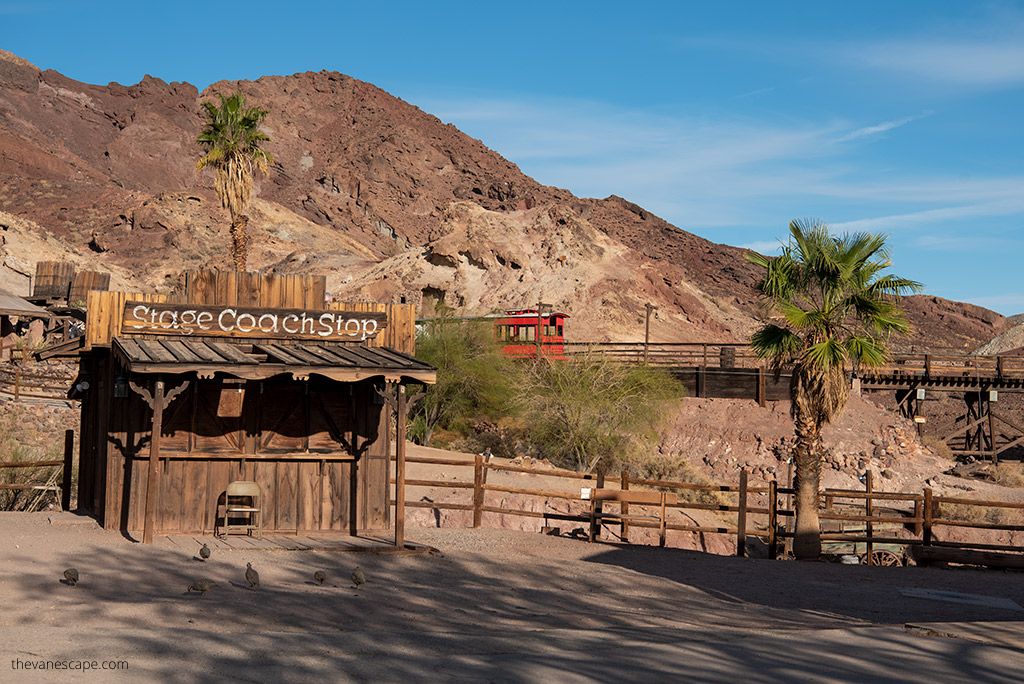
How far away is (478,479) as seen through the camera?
18031 millimetres

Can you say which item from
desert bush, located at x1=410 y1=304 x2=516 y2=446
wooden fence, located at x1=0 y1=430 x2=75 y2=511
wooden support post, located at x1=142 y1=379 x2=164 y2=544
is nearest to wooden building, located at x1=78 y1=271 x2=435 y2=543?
wooden support post, located at x1=142 y1=379 x2=164 y2=544

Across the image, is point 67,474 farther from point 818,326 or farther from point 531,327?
point 531,327

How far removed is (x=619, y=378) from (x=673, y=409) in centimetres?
625

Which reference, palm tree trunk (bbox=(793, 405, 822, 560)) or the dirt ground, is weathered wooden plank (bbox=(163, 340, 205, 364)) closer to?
the dirt ground

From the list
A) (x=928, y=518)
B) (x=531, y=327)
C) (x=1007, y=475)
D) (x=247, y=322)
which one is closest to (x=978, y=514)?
(x=1007, y=475)

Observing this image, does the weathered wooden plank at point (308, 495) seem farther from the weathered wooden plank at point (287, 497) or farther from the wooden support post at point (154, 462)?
the wooden support post at point (154, 462)

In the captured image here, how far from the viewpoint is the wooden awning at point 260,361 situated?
43.1 feet

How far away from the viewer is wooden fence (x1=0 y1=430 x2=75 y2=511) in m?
17.6

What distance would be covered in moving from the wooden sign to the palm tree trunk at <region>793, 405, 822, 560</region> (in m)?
7.69

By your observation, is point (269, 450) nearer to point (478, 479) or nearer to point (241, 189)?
point (478, 479)

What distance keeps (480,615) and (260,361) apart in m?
5.47

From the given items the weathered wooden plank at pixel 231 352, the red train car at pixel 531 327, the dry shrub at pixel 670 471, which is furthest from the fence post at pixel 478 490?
the red train car at pixel 531 327

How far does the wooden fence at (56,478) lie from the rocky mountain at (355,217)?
3830 centimetres

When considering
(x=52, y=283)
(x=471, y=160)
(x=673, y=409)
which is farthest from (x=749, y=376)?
(x=471, y=160)
